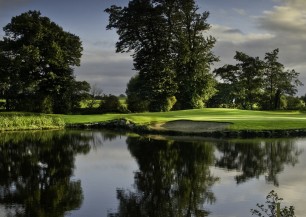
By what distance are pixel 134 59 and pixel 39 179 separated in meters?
51.2

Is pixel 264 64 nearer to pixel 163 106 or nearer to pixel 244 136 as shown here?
pixel 163 106

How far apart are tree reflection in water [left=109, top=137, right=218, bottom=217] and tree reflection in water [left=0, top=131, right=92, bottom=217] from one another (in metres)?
2.05

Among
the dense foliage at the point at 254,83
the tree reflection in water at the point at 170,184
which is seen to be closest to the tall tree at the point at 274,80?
the dense foliage at the point at 254,83

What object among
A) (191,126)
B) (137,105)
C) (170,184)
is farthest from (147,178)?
(137,105)

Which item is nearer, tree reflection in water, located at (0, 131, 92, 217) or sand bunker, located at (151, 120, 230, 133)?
tree reflection in water, located at (0, 131, 92, 217)

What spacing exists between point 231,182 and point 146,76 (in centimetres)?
4874

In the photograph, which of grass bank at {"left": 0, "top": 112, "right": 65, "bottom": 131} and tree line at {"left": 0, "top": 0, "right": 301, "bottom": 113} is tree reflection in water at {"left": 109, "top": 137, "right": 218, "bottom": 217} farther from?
tree line at {"left": 0, "top": 0, "right": 301, "bottom": 113}

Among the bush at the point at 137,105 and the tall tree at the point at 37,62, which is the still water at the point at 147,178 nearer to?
the tall tree at the point at 37,62

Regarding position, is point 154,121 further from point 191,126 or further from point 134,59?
point 134,59

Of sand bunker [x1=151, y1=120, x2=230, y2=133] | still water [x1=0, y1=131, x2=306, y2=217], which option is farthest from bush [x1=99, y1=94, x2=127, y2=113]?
still water [x1=0, y1=131, x2=306, y2=217]

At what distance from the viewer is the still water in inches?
536

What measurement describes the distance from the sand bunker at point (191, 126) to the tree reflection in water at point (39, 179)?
1220cm

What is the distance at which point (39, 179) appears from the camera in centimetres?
1811

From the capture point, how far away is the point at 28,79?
59594 millimetres
